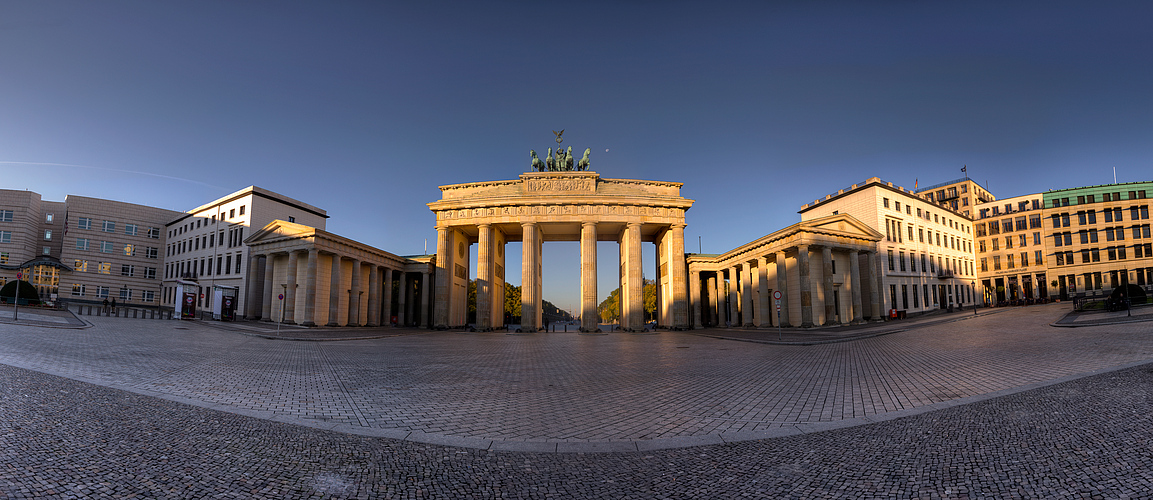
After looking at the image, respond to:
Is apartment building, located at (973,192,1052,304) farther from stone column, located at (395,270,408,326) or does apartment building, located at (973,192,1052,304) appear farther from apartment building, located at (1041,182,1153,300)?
stone column, located at (395,270,408,326)

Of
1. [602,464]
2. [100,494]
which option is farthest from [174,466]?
[602,464]

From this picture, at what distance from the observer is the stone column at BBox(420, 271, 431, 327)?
182 feet

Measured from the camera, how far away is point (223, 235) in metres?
62.4

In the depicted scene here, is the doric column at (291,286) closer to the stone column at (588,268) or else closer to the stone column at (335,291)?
the stone column at (335,291)

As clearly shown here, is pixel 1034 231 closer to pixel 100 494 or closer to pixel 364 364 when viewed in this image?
pixel 364 364

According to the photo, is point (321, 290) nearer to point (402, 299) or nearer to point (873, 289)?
point (402, 299)

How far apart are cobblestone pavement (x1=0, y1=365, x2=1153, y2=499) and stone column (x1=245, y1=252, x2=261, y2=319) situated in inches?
2137

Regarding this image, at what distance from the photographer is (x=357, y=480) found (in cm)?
417

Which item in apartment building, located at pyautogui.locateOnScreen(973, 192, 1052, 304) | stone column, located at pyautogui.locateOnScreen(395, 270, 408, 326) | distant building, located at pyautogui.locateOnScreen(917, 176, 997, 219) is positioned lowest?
stone column, located at pyautogui.locateOnScreen(395, 270, 408, 326)

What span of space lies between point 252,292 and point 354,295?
1507cm

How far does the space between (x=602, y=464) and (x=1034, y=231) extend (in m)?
94.4

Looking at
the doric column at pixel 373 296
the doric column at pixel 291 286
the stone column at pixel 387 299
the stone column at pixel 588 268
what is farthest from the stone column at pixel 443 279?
the stone column at pixel 588 268

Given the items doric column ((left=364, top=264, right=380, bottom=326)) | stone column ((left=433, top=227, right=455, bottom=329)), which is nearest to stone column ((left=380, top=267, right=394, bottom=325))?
doric column ((left=364, top=264, right=380, bottom=326))

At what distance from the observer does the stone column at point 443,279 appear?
4922 centimetres
